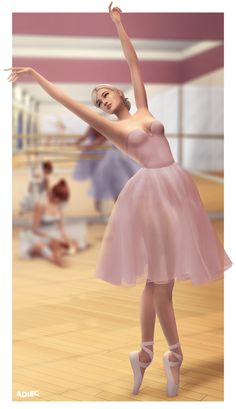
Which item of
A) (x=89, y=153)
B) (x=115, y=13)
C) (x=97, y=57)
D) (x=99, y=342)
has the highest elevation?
(x=97, y=57)

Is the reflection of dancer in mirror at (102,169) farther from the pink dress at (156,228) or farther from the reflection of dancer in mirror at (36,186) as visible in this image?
the pink dress at (156,228)

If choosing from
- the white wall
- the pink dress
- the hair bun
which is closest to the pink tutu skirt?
the pink dress

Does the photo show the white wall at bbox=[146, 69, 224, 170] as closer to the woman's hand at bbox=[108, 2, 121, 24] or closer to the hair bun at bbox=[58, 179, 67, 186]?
the hair bun at bbox=[58, 179, 67, 186]

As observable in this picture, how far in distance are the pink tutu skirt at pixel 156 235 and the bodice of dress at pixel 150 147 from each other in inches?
0.8

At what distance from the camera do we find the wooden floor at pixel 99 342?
1942 millimetres

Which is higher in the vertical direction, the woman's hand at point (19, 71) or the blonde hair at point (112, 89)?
the woman's hand at point (19, 71)

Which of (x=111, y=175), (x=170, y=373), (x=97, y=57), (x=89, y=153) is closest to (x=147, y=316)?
(x=170, y=373)

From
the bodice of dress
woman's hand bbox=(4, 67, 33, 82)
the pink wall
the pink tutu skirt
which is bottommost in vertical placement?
the pink tutu skirt

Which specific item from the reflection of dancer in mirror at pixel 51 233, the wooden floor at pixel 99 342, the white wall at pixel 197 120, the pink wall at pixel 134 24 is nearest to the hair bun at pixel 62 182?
the reflection of dancer in mirror at pixel 51 233

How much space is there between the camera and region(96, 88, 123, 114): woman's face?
1.83 metres

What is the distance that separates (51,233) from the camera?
174 inches

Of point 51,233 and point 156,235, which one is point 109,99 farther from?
point 51,233

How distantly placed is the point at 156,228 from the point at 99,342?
2.33ft
